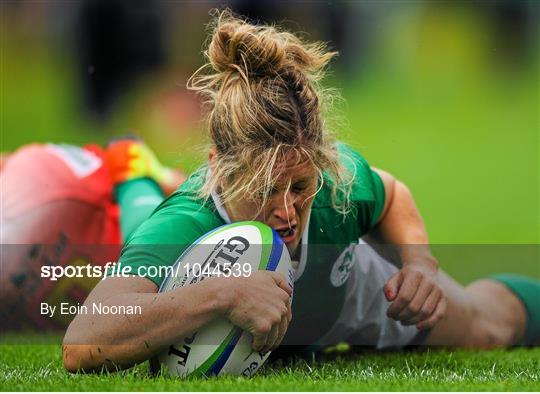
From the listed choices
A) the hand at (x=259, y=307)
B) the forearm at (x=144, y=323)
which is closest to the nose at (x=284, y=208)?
the hand at (x=259, y=307)

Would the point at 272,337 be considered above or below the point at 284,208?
below

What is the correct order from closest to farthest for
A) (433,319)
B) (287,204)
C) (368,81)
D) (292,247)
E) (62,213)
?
(287,204), (292,247), (433,319), (62,213), (368,81)

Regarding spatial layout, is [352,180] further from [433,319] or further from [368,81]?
[368,81]

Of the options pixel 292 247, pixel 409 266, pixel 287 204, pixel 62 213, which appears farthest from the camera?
pixel 62 213

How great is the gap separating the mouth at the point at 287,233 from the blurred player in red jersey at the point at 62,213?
1.53m

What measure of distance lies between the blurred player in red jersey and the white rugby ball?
1613 mm

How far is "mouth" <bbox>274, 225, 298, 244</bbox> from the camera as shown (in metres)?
2.80

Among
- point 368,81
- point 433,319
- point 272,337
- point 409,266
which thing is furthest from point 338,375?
point 368,81

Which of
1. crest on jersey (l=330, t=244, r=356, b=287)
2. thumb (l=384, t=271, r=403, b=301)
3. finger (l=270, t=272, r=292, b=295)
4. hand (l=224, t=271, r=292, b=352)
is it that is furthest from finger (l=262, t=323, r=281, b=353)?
crest on jersey (l=330, t=244, r=356, b=287)

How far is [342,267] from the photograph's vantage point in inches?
128

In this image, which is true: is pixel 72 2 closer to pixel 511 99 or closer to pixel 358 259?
pixel 511 99

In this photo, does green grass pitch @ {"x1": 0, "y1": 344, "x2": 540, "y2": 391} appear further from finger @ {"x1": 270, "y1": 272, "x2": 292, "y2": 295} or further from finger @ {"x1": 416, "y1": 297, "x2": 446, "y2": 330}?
finger @ {"x1": 270, "y1": 272, "x2": 292, "y2": 295}

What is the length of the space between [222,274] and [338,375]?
0.48 metres

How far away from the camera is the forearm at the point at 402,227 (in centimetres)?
336
